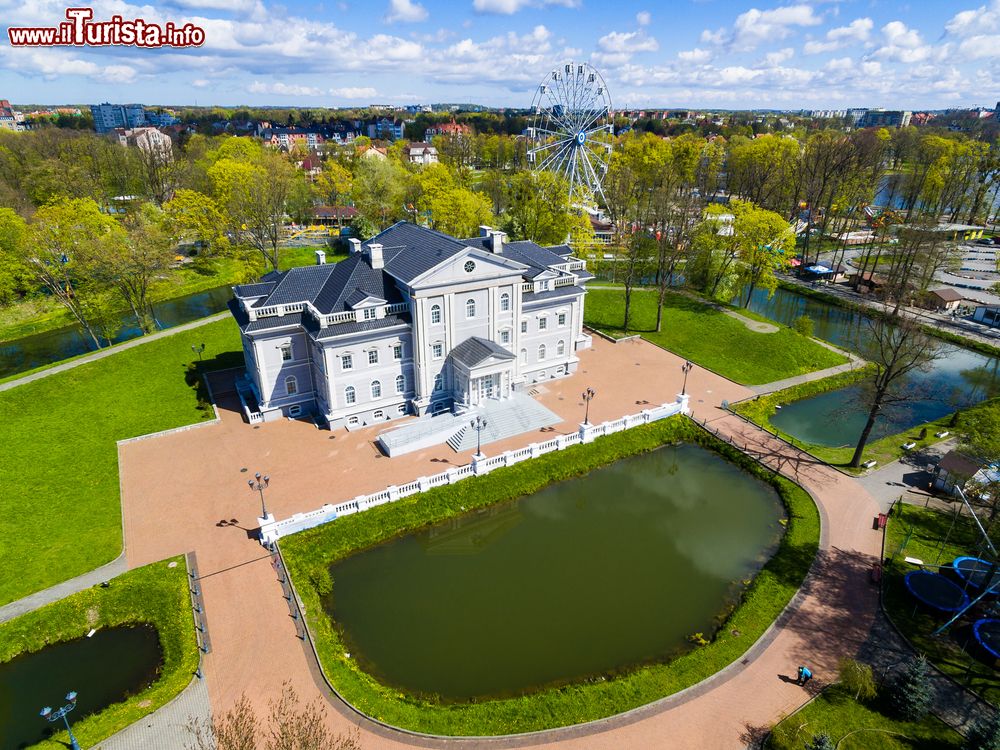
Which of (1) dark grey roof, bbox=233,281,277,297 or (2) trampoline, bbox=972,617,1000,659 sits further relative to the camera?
(1) dark grey roof, bbox=233,281,277,297

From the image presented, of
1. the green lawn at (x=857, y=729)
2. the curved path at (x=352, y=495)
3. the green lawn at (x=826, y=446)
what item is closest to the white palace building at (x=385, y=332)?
the curved path at (x=352, y=495)

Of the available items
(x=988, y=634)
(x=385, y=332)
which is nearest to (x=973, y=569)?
(x=988, y=634)

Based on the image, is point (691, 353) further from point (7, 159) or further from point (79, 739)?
point (7, 159)

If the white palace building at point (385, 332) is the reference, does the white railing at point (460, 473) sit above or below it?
below

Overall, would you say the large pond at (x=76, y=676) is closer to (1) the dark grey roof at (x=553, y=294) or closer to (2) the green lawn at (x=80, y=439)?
(2) the green lawn at (x=80, y=439)

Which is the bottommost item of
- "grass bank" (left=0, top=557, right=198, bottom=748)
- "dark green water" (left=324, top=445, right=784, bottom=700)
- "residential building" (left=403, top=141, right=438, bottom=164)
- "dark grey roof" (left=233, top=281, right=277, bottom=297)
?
"dark green water" (left=324, top=445, right=784, bottom=700)

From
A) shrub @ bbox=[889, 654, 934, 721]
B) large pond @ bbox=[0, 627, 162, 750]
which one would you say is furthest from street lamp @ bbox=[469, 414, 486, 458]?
shrub @ bbox=[889, 654, 934, 721]

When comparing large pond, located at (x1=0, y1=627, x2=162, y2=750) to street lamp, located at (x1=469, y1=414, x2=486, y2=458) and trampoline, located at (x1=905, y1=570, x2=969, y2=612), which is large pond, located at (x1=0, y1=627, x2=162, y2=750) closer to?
street lamp, located at (x1=469, y1=414, x2=486, y2=458)
